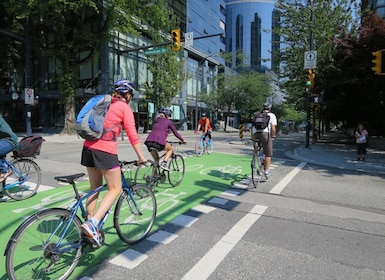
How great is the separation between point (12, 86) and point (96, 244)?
40245 mm

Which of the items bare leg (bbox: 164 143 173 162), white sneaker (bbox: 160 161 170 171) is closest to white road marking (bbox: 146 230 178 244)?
white sneaker (bbox: 160 161 170 171)

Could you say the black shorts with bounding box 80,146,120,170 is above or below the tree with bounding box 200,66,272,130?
below

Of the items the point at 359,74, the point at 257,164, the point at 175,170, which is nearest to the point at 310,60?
the point at 359,74

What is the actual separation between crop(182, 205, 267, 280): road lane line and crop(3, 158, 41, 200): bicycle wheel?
4000 mm

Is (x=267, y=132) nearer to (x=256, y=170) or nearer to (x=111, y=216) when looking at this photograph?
(x=256, y=170)

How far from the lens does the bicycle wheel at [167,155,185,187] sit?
25.1 ft

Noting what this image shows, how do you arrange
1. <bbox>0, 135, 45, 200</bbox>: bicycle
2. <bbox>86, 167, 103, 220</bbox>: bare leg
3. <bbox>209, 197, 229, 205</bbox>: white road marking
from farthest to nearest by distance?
<bbox>209, 197, 229, 205</bbox>: white road marking
<bbox>0, 135, 45, 200</bbox>: bicycle
<bbox>86, 167, 103, 220</bbox>: bare leg

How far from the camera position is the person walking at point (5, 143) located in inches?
215

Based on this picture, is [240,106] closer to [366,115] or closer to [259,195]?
[366,115]

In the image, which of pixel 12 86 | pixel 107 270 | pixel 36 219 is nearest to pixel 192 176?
pixel 107 270

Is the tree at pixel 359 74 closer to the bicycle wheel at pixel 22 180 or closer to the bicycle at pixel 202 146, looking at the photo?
the bicycle at pixel 202 146

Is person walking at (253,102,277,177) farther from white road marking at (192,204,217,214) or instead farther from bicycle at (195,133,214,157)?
bicycle at (195,133,214,157)

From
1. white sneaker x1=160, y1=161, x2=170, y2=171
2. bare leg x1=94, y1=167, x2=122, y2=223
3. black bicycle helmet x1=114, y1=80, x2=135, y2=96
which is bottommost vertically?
white sneaker x1=160, y1=161, x2=170, y2=171

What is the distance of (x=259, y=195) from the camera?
7172mm
